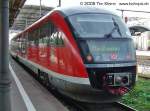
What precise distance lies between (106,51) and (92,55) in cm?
41

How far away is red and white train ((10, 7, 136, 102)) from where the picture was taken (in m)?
9.65

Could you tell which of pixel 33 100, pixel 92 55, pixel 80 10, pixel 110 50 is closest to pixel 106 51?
pixel 110 50

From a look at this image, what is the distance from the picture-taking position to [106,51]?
999 centimetres

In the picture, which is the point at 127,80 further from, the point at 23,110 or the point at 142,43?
the point at 142,43

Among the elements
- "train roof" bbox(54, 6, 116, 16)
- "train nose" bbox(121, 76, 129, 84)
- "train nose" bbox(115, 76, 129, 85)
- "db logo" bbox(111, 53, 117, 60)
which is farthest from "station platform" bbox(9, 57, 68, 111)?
"train roof" bbox(54, 6, 116, 16)

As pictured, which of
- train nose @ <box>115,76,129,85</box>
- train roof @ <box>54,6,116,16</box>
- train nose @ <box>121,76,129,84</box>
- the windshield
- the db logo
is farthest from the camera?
train roof @ <box>54,6,116,16</box>

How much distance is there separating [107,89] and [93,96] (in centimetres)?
47

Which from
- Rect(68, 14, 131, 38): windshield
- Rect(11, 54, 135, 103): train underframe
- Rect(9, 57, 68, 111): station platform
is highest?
Rect(68, 14, 131, 38): windshield

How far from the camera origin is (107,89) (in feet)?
31.3

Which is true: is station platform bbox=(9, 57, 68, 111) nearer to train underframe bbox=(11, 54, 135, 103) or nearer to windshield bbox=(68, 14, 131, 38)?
train underframe bbox=(11, 54, 135, 103)

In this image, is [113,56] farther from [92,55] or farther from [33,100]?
[33,100]

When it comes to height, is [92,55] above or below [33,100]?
above

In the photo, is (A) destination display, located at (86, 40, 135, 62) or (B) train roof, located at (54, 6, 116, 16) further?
(B) train roof, located at (54, 6, 116, 16)

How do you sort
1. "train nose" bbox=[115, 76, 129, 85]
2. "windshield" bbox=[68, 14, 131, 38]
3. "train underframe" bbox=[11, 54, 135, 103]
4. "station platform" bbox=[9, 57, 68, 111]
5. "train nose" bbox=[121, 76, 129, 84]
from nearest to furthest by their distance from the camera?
"train underframe" bbox=[11, 54, 135, 103] < "train nose" bbox=[115, 76, 129, 85] < "train nose" bbox=[121, 76, 129, 84] < "station platform" bbox=[9, 57, 68, 111] < "windshield" bbox=[68, 14, 131, 38]
